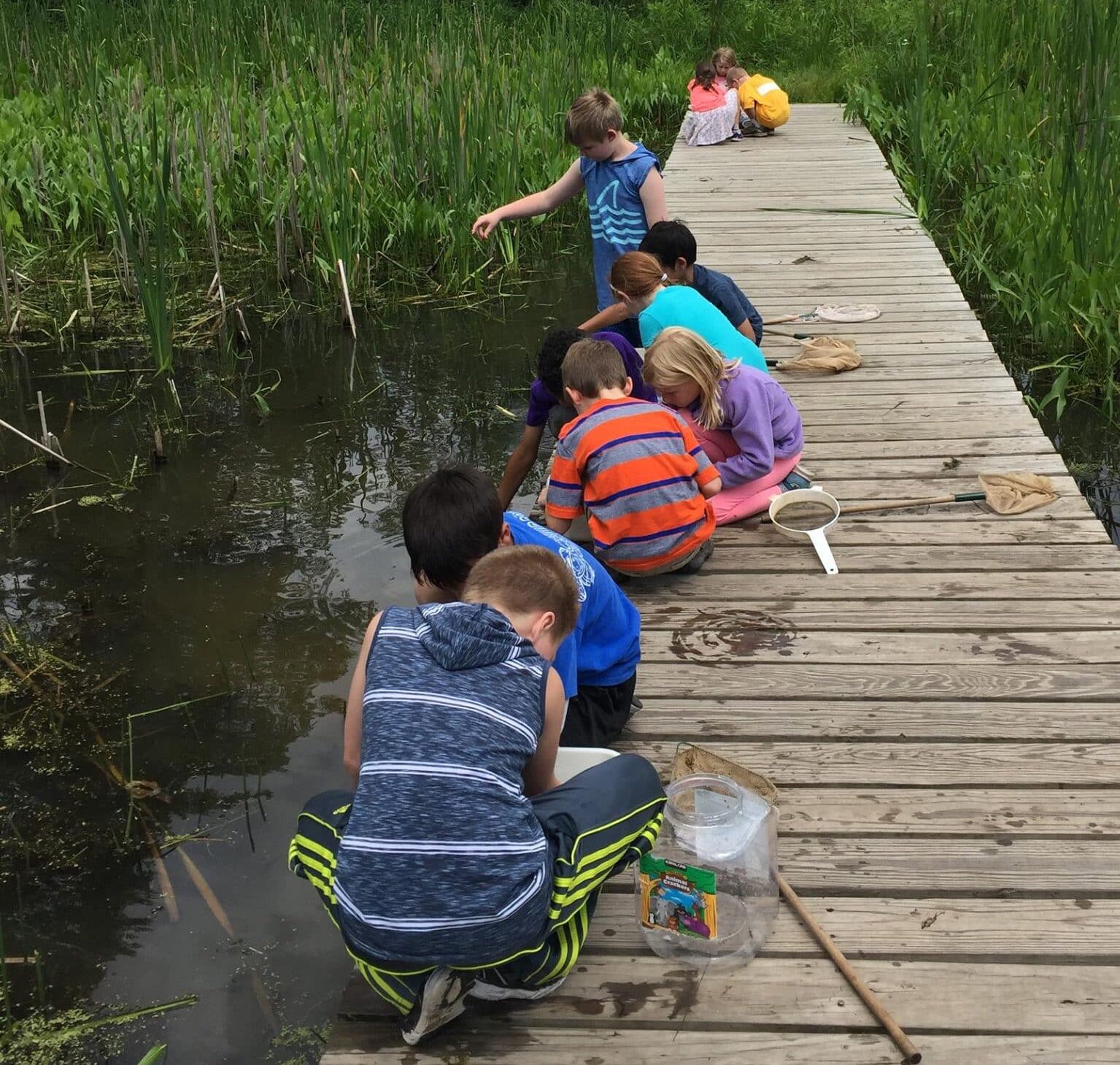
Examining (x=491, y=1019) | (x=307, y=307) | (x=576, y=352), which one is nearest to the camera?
(x=491, y=1019)

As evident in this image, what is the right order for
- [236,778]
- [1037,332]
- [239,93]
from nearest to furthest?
[236,778]
[1037,332]
[239,93]

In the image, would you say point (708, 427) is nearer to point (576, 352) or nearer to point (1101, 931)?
point (576, 352)

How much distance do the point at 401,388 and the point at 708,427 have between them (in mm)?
2292

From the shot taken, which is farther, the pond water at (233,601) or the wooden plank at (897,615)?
the wooden plank at (897,615)

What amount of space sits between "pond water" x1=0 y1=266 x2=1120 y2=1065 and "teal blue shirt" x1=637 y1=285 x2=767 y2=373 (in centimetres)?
93

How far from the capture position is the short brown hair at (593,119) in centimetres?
475

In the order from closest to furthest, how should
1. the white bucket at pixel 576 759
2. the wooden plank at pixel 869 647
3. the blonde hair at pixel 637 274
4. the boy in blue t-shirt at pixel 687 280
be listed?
the white bucket at pixel 576 759 < the wooden plank at pixel 869 647 < the blonde hair at pixel 637 274 < the boy in blue t-shirt at pixel 687 280

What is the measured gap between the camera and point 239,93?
8.22 m

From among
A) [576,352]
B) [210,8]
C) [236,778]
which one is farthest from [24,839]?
[210,8]

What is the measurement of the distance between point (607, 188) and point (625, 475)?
213 centimetres

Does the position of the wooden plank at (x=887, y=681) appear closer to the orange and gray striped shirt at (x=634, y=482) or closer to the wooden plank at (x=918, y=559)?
the orange and gray striped shirt at (x=634, y=482)

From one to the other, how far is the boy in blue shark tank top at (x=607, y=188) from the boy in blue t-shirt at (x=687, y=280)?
0.70 ft

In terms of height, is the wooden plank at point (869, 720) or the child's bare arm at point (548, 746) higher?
the child's bare arm at point (548, 746)

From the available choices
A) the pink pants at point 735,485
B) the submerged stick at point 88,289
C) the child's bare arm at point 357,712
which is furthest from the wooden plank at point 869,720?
the submerged stick at point 88,289
